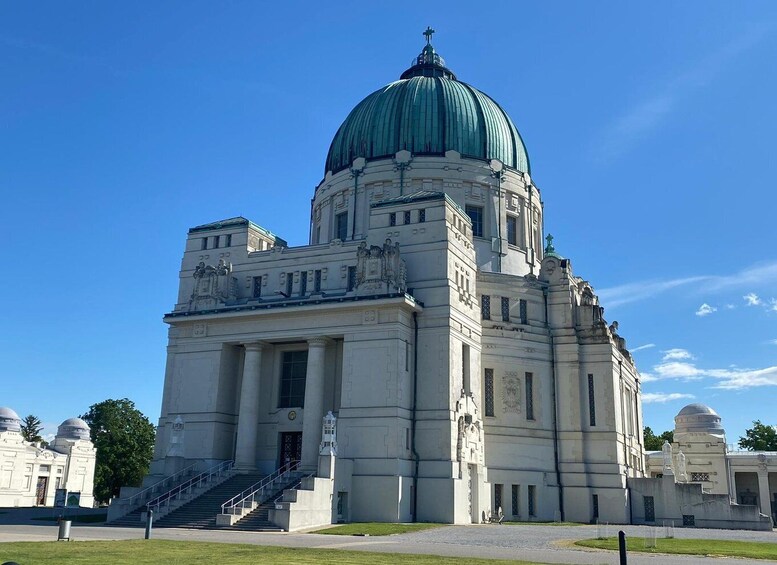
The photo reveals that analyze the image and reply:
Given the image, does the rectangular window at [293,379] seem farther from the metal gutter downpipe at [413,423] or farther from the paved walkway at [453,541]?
the paved walkway at [453,541]

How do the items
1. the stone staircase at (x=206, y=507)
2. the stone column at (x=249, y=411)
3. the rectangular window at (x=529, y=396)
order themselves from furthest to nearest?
the rectangular window at (x=529, y=396) → the stone column at (x=249, y=411) → the stone staircase at (x=206, y=507)

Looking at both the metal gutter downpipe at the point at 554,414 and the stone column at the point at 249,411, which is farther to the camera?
the metal gutter downpipe at the point at 554,414

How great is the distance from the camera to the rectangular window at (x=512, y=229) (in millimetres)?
62469

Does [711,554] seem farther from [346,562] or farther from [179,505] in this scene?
[179,505]

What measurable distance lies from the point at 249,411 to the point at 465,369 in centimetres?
1409

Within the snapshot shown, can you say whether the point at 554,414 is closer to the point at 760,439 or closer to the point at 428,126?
the point at 428,126

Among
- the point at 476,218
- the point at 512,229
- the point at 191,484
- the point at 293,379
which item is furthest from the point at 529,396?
the point at 191,484

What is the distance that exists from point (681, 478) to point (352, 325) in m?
31.4

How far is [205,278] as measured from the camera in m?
53.0

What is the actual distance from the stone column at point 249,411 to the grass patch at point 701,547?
76.5 ft

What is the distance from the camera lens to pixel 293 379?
5094 centimetres

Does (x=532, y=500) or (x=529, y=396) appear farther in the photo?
(x=529, y=396)

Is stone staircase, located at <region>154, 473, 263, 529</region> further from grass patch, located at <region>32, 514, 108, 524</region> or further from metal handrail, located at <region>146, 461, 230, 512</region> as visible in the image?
grass patch, located at <region>32, 514, 108, 524</region>

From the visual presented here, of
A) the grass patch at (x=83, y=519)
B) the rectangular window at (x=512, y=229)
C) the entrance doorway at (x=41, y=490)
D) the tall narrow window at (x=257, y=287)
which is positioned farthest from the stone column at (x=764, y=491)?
the entrance doorway at (x=41, y=490)
